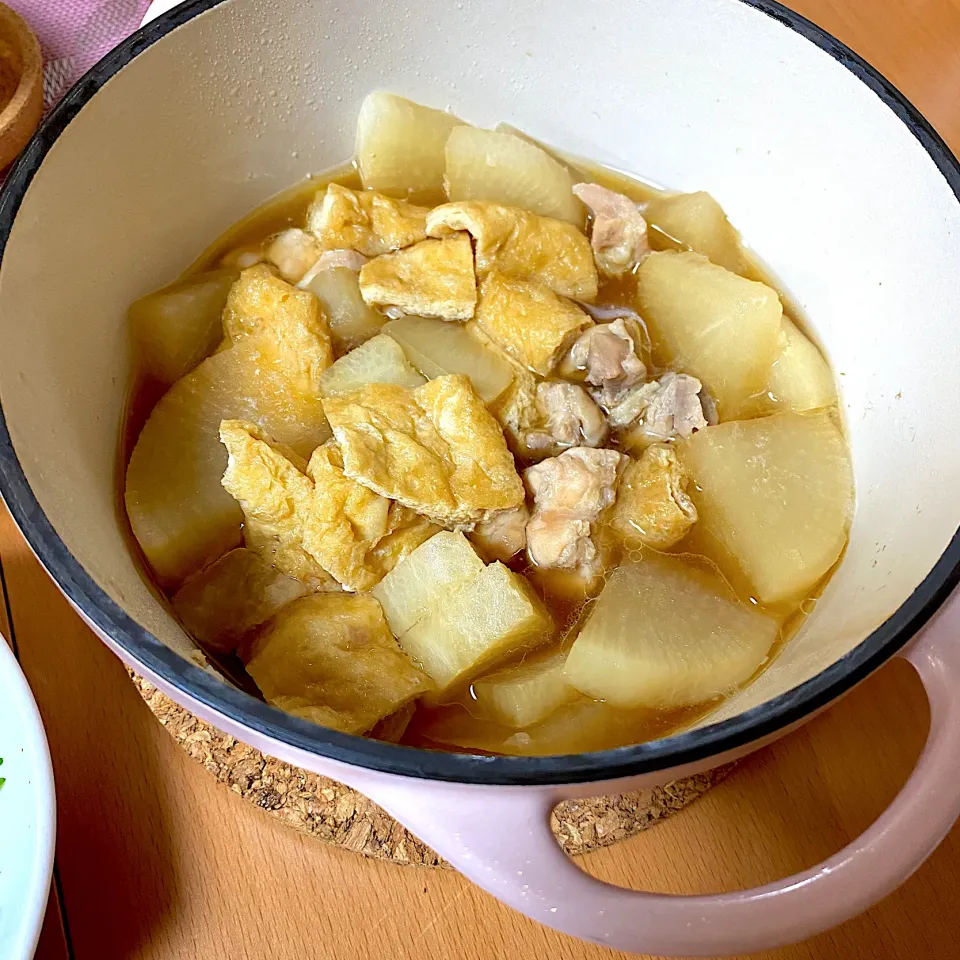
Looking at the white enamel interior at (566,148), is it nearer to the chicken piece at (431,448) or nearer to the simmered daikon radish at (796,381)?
the simmered daikon radish at (796,381)

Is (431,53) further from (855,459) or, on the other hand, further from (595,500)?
(855,459)

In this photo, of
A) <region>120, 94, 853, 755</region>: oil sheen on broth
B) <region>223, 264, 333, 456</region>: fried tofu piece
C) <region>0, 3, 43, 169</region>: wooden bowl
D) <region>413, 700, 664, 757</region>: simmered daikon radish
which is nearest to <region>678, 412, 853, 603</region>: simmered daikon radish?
<region>120, 94, 853, 755</region>: oil sheen on broth

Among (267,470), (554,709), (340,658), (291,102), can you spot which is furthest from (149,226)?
(554,709)

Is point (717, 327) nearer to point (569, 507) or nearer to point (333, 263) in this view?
point (569, 507)

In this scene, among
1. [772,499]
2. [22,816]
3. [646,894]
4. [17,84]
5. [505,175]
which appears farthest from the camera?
[17,84]

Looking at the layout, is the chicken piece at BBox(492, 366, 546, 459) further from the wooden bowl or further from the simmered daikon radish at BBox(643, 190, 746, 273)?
the wooden bowl

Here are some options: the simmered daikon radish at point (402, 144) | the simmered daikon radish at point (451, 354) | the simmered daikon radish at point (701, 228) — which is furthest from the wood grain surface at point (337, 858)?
the simmered daikon radish at point (402, 144)

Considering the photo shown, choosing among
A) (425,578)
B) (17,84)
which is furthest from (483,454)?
(17,84)
